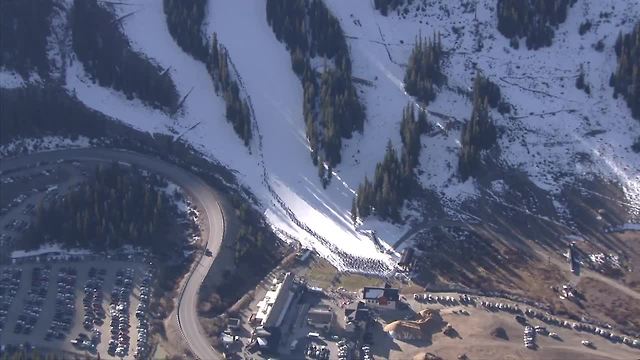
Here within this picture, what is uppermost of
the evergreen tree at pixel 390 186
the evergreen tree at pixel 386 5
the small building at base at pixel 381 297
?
the evergreen tree at pixel 386 5

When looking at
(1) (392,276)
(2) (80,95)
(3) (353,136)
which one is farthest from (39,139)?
(1) (392,276)

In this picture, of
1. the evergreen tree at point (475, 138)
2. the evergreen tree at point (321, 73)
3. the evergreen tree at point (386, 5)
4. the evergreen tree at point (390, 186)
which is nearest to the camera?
the evergreen tree at point (390, 186)

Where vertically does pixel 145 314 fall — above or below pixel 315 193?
below

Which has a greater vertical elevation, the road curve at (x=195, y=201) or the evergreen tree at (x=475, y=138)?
the evergreen tree at (x=475, y=138)

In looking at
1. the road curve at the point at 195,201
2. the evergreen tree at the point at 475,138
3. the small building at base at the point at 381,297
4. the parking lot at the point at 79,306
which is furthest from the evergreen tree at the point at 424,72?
the parking lot at the point at 79,306

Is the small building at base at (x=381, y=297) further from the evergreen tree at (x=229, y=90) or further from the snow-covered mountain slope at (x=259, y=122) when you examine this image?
the evergreen tree at (x=229, y=90)

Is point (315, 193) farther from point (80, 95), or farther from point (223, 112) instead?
point (80, 95)
